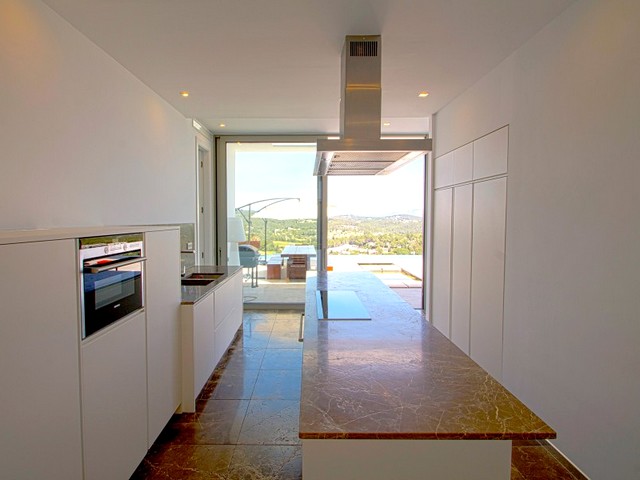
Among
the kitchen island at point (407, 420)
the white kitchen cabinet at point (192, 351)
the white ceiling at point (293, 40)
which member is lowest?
the white kitchen cabinet at point (192, 351)

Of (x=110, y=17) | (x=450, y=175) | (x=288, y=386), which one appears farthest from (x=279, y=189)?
Answer: (x=110, y=17)

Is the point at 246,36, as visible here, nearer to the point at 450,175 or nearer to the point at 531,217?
the point at 531,217

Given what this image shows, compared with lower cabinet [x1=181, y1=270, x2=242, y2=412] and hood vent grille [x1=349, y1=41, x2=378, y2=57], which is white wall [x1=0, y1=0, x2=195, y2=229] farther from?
hood vent grille [x1=349, y1=41, x2=378, y2=57]

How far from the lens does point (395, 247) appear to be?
20.2ft

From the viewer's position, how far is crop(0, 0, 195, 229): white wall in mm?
1877

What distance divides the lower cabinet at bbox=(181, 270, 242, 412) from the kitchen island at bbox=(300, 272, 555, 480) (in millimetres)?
1437

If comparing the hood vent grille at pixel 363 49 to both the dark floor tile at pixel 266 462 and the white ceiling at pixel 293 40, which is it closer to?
the white ceiling at pixel 293 40

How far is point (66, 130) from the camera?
229 centimetres

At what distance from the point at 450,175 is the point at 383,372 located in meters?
3.14

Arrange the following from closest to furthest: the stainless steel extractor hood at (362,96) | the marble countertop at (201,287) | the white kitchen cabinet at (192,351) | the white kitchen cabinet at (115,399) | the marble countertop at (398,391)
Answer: the marble countertop at (398,391) < the white kitchen cabinet at (115,399) < the stainless steel extractor hood at (362,96) < the white kitchen cabinet at (192,351) < the marble countertop at (201,287)

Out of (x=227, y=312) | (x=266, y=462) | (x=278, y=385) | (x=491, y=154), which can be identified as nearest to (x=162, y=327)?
(x=266, y=462)

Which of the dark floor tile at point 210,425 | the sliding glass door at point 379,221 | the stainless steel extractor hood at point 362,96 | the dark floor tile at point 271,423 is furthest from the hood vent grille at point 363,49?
the sliding glass door at point 379,221

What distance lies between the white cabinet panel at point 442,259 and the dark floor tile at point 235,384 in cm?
225

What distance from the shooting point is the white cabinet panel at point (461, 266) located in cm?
378
